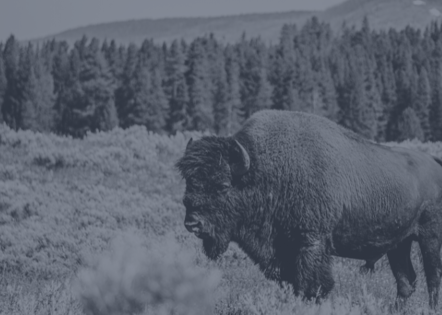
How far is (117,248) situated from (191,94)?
6436 cm

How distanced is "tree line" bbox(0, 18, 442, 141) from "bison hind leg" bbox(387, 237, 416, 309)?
173ft

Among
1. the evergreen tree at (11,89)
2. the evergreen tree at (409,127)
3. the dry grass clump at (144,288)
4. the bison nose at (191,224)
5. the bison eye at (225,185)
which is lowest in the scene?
the evergreen tree at (409,127)

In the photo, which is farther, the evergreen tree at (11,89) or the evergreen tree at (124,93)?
the evergreen tree at (124,93)

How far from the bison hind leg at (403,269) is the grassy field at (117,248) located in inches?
7.8

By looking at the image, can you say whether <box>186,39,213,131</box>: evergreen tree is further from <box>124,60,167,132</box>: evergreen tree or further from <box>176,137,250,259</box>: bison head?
<box>176,137,250,259</box>: bison head

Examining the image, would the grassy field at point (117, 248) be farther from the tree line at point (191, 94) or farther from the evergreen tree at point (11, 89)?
the tree line at point (191, 94)

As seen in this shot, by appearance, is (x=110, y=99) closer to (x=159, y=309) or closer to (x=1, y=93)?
(x=1, y=93)

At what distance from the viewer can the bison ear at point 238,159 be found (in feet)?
19.0

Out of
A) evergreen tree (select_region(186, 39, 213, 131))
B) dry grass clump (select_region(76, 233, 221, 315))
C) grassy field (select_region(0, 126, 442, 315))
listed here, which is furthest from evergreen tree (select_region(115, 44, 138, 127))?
dry grass clump (select_region(76, 233, 221, 315))

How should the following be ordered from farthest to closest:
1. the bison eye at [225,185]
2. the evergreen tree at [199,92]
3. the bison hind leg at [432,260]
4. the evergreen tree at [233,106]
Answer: the evergreen tree at [233,106] → the evergreen tree at [199,92] → the bison hind leg at [432,260] → the bison eye at [225,185]

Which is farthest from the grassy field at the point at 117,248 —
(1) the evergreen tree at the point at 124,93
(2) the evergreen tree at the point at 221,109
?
(2) the evergreen tree at the point at 221,109

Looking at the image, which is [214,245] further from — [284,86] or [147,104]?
[284,86]

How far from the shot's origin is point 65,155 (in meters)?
14.0

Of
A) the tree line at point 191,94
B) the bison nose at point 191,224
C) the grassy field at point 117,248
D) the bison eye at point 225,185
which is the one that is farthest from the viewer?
the tree line at point 191,94
